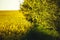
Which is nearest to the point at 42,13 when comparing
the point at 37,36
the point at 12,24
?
the point at 37,36

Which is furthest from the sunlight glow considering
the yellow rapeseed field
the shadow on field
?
the shadow on field

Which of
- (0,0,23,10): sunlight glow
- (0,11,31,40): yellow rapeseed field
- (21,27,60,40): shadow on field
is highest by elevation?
(0,0,23,10): sunlight glow

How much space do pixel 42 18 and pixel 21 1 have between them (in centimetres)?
80

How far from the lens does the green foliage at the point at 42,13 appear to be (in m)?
6.43

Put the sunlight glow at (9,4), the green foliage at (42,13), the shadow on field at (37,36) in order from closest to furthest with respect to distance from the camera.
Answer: the green foliage at (42,13), the shadow on field at (37,36), the sunlight glow at (9,4)

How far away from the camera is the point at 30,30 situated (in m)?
6.90

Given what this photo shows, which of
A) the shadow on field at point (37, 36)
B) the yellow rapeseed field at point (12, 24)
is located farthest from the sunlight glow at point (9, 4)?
the shadow on field at point (37, 36)

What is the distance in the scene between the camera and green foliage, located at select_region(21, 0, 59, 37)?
6.43 m

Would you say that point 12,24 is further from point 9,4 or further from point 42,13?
point 42,13

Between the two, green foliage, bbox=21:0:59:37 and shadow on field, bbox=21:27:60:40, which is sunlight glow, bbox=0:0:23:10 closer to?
Answer: green foliage, bbox=21:0:59:37

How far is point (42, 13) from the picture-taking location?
6.60m

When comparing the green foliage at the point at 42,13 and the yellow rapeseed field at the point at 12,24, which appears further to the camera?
the yellow rapeseed field at the point at 12,24

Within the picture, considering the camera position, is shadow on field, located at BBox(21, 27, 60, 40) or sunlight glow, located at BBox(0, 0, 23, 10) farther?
sunlight glow, located at BBox(0, 0, 23, 10)

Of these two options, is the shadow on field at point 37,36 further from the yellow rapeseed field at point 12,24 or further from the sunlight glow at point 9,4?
the sunlight glow at point 9,4
